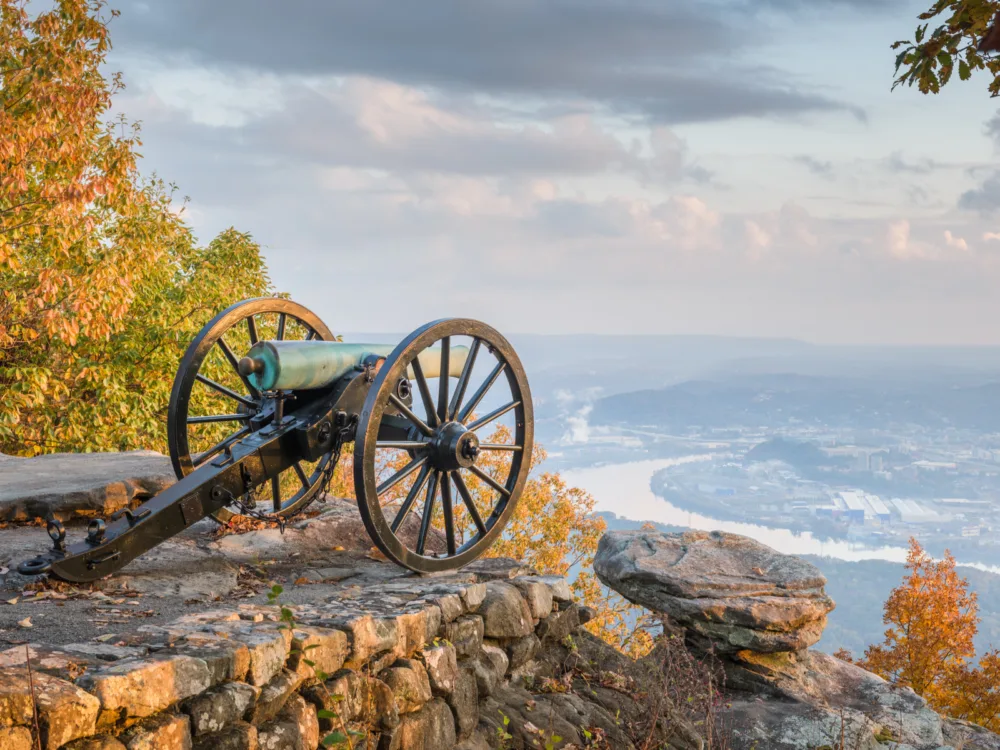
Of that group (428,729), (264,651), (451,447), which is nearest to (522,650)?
(428,729)

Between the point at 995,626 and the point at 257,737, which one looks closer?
the point at 257,737

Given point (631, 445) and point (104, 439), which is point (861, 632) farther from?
point (631, 445)

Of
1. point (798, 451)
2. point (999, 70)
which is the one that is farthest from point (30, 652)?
point (798, 451)

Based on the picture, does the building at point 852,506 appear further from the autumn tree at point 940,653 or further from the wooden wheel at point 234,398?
the wooden wheel at point 234,398

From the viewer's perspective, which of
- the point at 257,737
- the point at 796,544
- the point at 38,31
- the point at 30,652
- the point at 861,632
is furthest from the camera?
the point at 796,544

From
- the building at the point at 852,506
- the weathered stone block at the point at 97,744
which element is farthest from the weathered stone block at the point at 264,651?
the building at the point at 852,506

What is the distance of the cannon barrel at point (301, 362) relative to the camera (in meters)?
6.06

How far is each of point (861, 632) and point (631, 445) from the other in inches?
3400

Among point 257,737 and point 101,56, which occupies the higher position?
point 101,56

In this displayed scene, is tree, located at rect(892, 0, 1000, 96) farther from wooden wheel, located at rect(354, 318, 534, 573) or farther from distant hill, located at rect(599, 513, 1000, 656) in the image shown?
distant hill, located at rect(599, 513, 1000, 656)

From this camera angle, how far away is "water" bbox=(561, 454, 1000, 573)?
96.7 meters

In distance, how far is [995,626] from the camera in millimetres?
59469

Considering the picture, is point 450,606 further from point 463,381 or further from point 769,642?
point 769,642

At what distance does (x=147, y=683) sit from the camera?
11.9ft
